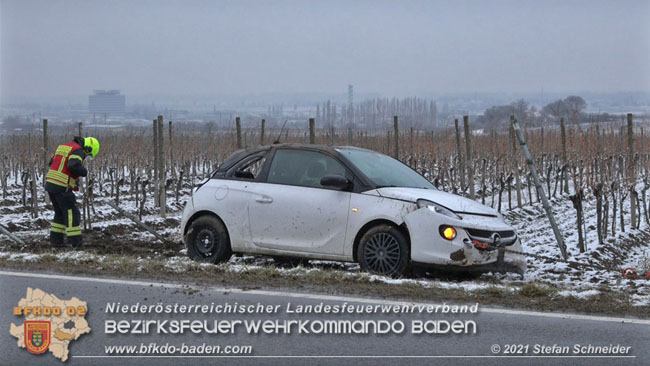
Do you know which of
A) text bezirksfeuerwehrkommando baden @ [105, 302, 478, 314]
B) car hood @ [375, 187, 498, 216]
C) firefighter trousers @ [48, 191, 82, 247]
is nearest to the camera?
text bezirksfeuerwehrkommando baden @ [105, 302, 478, 314]

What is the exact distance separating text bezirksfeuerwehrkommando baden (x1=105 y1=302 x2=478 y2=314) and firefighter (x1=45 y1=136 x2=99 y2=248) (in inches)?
203

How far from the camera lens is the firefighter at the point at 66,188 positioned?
1209cm

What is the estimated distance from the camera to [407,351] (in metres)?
5.82

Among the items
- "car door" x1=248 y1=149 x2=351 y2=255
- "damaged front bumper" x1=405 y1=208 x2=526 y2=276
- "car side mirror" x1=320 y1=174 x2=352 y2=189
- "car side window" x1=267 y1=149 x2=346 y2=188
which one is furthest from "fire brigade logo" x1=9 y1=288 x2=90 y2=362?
"damaged front bumper" x1=405 y1=208 x2=526 y2=276

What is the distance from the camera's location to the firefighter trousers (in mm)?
12047

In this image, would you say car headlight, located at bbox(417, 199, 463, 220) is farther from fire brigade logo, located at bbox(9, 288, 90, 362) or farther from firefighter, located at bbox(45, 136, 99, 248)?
firefighter, located at bbox(45, 136, 99, 248)

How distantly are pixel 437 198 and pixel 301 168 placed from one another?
1.71m

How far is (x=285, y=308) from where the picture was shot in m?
7.09

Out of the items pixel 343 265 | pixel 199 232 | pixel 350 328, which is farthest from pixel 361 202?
pixel 350 328

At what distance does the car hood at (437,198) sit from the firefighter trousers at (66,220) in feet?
16.5

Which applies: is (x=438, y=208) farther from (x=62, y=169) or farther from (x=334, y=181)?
(x=62, y=169)

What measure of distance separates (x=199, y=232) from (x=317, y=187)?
165 centimetres

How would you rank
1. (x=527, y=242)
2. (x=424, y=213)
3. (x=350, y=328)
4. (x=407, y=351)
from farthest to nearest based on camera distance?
(x=527, y=242) → (x=424, y=213) → (x=350, y=328) → (x=407, y=351)

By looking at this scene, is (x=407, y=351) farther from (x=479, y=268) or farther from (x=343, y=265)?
(x=343, y=265)
